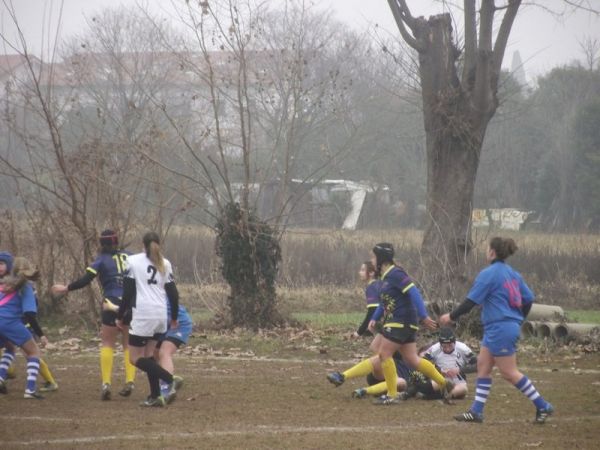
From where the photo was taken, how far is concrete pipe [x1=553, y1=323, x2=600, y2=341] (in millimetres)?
16219

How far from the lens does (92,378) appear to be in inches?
490

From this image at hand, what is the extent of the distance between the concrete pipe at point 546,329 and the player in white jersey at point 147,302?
866 cm

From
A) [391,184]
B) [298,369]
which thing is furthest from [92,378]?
Result: [391,184]

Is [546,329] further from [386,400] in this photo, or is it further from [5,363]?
[5,363]

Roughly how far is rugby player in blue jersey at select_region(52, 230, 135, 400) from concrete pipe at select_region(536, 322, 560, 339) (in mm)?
8396

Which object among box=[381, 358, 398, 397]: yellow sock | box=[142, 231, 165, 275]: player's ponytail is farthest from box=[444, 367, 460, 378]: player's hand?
box=[142, 231, 165, 275]: player's ponytail

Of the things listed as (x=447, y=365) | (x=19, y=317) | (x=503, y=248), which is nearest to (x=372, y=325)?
(x=447, y=365)

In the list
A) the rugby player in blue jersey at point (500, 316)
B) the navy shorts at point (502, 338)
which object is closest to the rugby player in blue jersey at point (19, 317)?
the rugby player in blue jersey at point (500, 316)

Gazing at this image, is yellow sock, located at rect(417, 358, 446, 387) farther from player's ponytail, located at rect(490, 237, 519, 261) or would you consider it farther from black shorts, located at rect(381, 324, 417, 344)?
player's ponytail, located at rect(490, 237, 519, 261)

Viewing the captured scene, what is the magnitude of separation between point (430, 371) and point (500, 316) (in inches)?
66.1

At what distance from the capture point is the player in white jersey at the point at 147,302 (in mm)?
9867

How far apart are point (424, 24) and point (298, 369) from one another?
9295 mm

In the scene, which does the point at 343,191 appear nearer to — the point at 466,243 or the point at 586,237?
the point at 586,237

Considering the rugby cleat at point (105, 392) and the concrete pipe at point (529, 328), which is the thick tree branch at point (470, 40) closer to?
the concrete pipe at point (529, 328)
